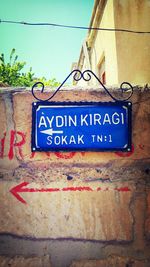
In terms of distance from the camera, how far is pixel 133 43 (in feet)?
13.7

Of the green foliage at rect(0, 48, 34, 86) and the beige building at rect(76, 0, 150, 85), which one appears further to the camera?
the green foliage at rect(0, 48, 34, 86)

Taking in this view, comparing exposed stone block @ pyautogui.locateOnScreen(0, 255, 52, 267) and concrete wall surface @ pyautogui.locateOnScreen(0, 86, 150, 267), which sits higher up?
concrete wall surface @ pyautogui.locateOnScreen(0, 86, 150, 267)

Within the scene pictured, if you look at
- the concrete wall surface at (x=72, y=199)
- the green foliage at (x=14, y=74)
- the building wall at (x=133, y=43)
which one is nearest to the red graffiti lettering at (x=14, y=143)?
the concrete wall surface at (x=72, y=199)

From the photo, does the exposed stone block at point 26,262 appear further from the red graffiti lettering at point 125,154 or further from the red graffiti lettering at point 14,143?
the red graffiti lettering at point 125,154

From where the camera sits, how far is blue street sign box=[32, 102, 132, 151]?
1365 millimetres

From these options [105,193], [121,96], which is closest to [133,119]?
[121,96]

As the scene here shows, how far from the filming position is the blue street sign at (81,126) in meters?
1.37

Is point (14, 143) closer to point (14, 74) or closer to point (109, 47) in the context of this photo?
point (109, 47)

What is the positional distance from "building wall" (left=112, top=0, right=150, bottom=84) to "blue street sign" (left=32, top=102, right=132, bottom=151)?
290cm

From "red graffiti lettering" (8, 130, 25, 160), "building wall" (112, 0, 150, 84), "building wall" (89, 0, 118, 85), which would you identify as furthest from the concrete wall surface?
"building wall" (89, 0, 118, 85)

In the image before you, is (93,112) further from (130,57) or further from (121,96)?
(130,57)

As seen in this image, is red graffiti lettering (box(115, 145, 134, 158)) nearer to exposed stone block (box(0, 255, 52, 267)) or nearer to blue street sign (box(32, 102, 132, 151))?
blue street sign (box(32, 102, 132, 151))

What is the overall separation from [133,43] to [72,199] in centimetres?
361

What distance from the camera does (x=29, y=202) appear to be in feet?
4.53
